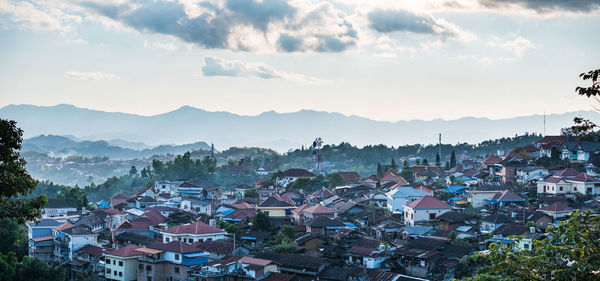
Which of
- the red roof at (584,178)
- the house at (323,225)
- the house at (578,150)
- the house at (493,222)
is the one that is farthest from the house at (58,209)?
the house at (578,150)

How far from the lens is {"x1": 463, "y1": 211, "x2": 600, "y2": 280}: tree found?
28.4 ft

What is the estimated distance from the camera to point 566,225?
9625 mm

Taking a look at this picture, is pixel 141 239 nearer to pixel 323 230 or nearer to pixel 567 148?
pixel 323 230

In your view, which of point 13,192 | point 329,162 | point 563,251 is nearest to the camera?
point 563,251

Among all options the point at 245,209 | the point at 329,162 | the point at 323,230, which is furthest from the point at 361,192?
the point at 329,162

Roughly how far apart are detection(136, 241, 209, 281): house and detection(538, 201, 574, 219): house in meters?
→ 15.7

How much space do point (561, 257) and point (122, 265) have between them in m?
22.7

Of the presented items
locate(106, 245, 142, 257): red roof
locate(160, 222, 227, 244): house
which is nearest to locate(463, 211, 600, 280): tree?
locate(106, 245, 142, 257): red roof

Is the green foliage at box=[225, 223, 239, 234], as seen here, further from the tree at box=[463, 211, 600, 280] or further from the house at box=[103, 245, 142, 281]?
the tree at box=[463, 211, 600, 280]

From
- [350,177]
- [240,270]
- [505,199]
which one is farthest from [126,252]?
[350,177]

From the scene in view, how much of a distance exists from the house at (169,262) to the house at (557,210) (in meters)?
15.7

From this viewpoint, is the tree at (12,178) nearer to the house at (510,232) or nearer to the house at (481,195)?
the house at (510,232)

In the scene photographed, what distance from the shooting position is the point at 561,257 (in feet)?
30.8

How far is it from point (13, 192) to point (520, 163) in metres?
36.5
